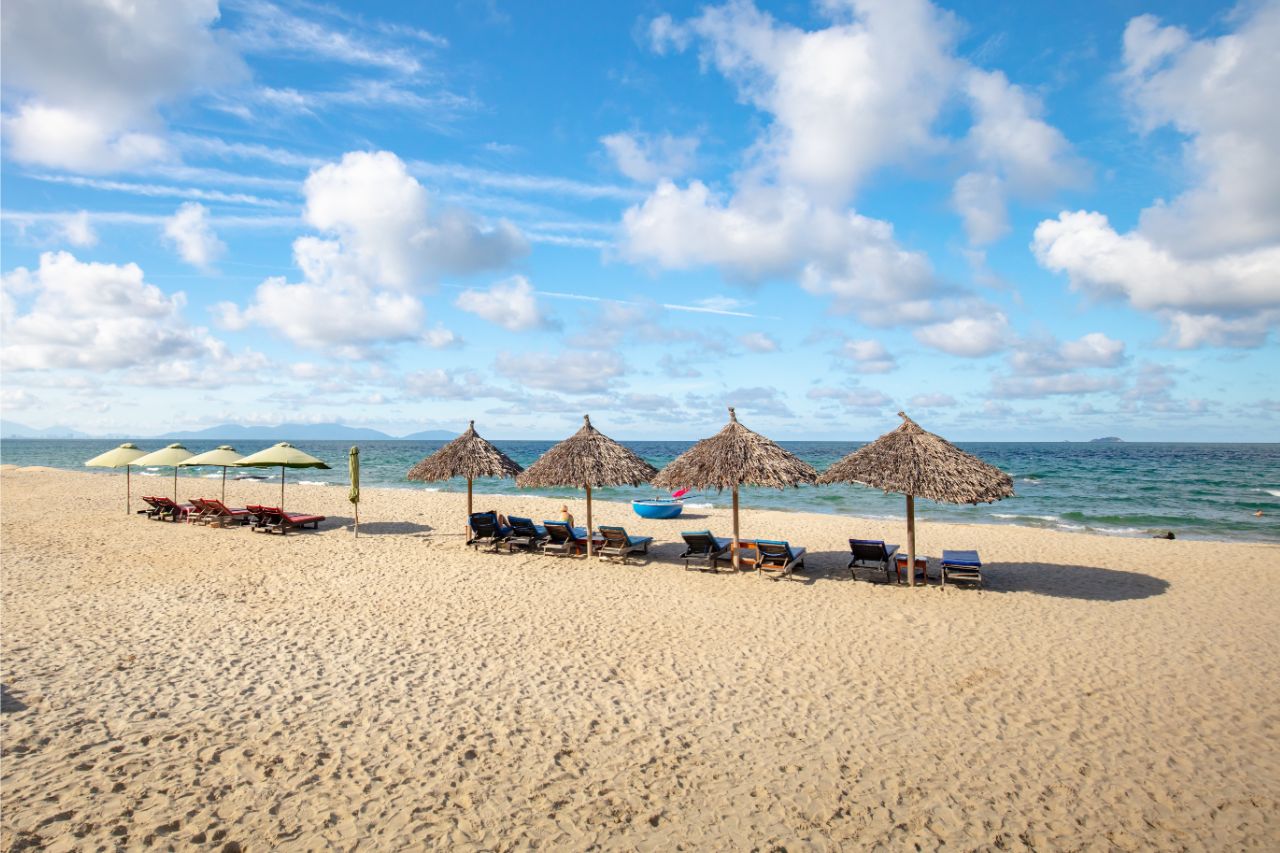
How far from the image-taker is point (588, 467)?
1213 centimetres

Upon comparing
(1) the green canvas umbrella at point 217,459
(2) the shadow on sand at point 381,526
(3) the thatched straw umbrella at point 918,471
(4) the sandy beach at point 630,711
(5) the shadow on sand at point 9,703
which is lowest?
(4) the sandy beach at point 630,711

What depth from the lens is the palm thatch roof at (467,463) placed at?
13320mm

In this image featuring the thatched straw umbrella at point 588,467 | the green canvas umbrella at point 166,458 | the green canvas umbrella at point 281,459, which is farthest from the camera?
the green canvas umbrella at point 166,458

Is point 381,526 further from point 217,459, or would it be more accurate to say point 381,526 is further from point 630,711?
point 630,711

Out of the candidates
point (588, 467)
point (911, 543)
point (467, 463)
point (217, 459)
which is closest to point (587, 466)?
point (588, 467)

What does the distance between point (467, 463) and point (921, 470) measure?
8.45 m

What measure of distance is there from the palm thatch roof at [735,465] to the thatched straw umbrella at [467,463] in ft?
12.2

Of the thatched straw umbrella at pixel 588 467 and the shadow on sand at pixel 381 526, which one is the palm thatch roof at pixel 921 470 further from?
the shadow on sand at pixel 381 526

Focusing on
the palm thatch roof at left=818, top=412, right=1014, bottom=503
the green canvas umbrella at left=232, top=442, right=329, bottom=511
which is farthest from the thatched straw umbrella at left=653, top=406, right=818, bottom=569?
the green canvas umbrella at left=232, top=442, right=329, bottom=511

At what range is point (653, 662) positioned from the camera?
6836mm

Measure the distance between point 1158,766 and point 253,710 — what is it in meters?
7.06

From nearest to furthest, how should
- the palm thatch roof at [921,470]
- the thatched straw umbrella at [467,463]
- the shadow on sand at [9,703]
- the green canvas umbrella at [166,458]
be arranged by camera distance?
the shadow on sand at [9,703] → the palm thatch roof at [921,470] → the thatched straw umbrella at [467,463] → the green canvas umbrella at [166,458]

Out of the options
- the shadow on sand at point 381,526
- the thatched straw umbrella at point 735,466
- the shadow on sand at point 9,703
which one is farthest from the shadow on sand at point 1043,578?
the shadow on sand at point 9,703

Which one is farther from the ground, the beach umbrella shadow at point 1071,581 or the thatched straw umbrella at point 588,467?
the thatched straw umbrella at point 588,467
